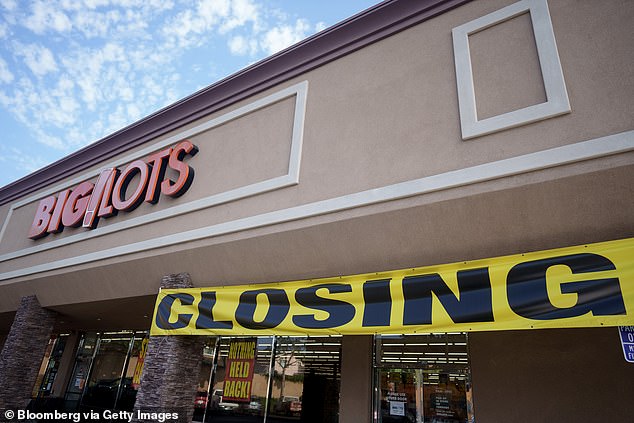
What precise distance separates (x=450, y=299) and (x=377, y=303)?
113 cm

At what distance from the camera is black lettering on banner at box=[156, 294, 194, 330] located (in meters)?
8.67

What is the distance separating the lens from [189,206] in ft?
31.5

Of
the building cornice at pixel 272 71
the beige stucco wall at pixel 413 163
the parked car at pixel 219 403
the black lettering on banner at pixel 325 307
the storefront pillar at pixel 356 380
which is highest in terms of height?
the building cornice at pixel 272 71

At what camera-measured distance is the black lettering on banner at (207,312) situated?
26.8ft

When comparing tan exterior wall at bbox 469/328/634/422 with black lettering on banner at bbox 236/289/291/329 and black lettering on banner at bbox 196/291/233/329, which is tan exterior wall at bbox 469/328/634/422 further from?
black lettering on banner at bbox 196/291/233/329

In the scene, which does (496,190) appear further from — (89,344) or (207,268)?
(89,344)

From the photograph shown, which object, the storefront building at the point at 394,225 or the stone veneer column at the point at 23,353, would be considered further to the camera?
the stone veneer column at the point at 23,353

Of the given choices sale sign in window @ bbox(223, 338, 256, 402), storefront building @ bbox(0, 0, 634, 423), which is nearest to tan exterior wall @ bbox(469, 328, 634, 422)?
storefront building @ bbox(0, 0, 634, 423)

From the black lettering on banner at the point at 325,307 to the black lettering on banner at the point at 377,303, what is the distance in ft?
0.87

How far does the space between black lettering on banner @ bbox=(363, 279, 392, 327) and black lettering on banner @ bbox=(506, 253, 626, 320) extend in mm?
1723

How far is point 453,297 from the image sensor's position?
5941mm

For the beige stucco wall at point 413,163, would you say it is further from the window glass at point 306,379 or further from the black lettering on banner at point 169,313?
the window glass at point 306,379

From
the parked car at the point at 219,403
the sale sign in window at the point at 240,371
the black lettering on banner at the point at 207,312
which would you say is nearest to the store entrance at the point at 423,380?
the black lettering on banner at the point at 207,312

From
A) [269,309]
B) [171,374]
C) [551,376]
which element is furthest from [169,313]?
[551,376]
